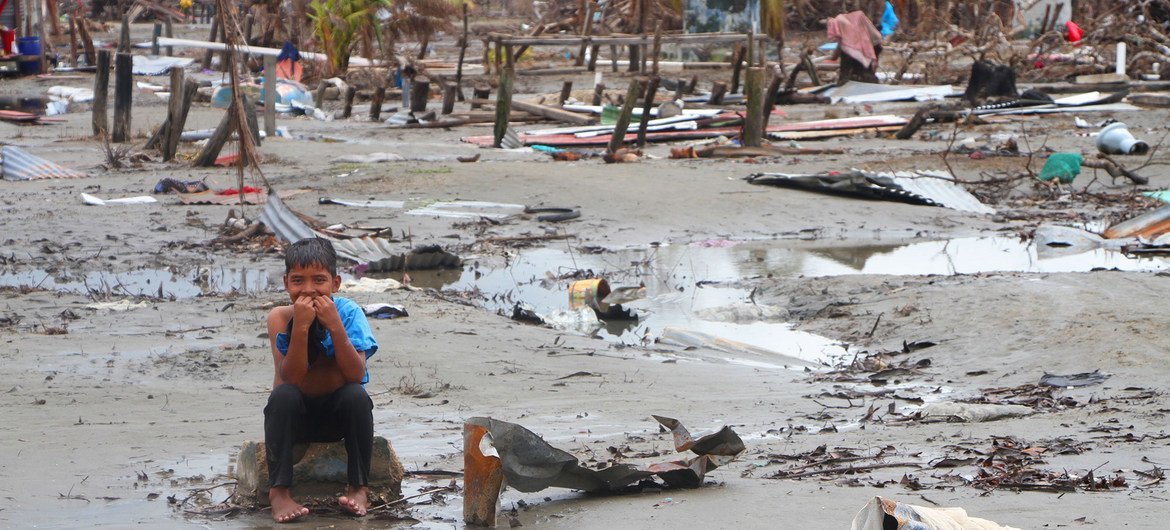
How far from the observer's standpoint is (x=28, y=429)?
4734 millimetres

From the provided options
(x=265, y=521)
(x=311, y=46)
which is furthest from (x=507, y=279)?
(x=311, y=46)

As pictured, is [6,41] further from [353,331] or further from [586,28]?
[353,331]

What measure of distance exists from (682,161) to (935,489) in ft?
37.9

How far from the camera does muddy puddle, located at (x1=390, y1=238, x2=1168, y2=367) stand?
742 centimetres

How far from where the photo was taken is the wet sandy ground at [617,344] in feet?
12.6

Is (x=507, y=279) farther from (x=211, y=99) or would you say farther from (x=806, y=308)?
(x=211, y=99)

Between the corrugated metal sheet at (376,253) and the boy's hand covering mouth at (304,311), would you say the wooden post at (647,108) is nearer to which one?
the corrugated metal sheet at (376,253)

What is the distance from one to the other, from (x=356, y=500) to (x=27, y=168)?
1183 centimetres

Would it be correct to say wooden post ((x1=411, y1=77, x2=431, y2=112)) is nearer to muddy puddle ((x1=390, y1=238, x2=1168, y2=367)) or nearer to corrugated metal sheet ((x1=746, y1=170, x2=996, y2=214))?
corrugated metal sheet ((x1=746, y1=170, x2=996, y2=214))

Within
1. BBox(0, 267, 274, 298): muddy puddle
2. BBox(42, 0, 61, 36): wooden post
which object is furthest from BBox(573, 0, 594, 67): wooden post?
BBox(0, 267, 274, 298): muddy puddle

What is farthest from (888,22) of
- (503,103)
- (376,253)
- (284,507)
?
(284,507)

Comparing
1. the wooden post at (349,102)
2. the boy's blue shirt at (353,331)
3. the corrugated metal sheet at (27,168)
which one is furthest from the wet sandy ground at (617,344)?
the wooden post at (349,102)

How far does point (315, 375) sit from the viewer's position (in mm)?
3703

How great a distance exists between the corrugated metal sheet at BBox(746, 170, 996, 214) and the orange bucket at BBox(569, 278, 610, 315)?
16.2ft
